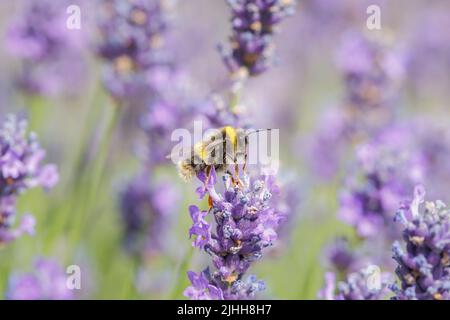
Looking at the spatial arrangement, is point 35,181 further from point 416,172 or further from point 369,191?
point 416,172

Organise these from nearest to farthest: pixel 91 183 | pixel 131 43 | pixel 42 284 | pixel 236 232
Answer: pixel 236 232 → pixel 42 284 → pixel 131 43 → pixel 91 183

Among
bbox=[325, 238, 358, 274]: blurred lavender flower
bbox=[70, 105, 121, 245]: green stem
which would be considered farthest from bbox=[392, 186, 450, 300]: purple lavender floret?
A: bbox=[70, 105, 121, 245]: green stem

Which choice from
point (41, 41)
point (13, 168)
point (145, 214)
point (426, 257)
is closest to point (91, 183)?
point (145, 214)

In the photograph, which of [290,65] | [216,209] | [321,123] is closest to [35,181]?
[216,209]

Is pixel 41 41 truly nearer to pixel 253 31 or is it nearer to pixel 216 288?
pixel 253 31

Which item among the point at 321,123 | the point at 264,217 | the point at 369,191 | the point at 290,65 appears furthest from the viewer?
the point at 290,65

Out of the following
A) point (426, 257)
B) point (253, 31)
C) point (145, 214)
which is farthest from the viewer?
point (145, 214)
